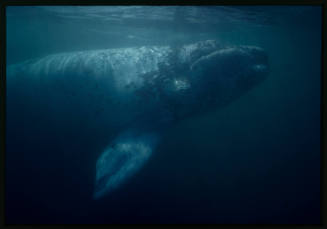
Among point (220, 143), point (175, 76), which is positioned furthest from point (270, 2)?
point (220, 143)

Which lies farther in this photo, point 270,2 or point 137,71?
point 137,71

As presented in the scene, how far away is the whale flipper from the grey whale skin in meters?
0.02

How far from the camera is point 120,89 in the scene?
5777 mm

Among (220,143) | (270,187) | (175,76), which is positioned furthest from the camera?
(220,143)

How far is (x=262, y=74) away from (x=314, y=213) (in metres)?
2.95

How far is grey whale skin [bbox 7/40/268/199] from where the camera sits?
5.61 metres

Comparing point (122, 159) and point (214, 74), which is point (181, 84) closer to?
point (214, 74)

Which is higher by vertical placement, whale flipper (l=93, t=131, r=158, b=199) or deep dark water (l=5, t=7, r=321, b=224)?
whale flipper (l=93, t=131, r=158, b=199)

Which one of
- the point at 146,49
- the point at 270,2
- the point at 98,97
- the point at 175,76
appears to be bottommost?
the point at 98,97

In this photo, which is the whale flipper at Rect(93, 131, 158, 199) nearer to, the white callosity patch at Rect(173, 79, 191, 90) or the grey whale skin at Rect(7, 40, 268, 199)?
the grey whale skin at Rect(7, 40, 268, 199)

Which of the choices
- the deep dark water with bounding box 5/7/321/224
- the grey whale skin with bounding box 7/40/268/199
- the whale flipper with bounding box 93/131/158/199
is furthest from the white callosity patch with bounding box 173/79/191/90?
the deep dark water with bounding box 5/7/321/224

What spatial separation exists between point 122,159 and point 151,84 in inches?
69.0

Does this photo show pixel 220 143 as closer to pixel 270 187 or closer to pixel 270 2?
pixel 270 187

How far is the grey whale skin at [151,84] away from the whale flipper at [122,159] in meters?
0.02
